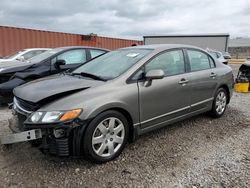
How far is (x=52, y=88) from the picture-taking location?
2.96 metres

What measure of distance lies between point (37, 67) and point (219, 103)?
422 centimetres

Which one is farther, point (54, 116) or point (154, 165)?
point (154, 165)

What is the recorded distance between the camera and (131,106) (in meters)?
3.12

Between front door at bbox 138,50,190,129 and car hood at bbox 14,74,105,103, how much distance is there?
28.5 inches

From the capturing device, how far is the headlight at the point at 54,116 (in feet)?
8.53

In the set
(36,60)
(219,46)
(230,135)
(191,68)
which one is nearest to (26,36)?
(36,60)

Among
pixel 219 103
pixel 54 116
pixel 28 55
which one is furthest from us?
pixel 28 55

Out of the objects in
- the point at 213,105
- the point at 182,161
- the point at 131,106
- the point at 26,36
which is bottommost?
the point at 182,161

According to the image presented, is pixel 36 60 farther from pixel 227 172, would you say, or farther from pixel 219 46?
pixel 219 46

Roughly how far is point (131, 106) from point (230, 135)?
1913 millimetres

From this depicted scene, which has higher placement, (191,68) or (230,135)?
(191,68)

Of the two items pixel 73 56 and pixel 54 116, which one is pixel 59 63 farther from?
pixel 54 116

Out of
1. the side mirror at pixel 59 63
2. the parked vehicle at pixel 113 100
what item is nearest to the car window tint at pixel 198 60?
the parked vehicle at pixel 113 100

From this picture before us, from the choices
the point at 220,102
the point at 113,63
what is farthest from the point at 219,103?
the point at 113,63
